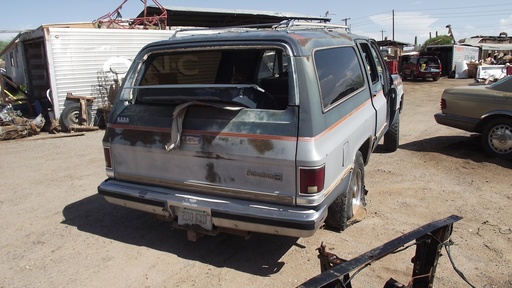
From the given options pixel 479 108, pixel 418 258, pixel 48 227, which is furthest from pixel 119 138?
pixel 479 108

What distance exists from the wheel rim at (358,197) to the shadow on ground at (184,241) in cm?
81

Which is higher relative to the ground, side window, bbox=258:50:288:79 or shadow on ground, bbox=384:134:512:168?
side window, bbox=258:50:288:79

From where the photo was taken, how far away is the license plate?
11.3 ft

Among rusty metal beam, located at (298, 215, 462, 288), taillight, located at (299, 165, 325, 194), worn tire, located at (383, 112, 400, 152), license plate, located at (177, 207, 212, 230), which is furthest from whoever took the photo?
worn tire, located at (383, 112, 400, 152)

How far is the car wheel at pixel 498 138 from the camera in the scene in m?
6.50

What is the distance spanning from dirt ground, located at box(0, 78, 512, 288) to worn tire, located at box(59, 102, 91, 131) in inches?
169

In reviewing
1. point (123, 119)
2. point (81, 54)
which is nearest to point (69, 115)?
point (81, 54)

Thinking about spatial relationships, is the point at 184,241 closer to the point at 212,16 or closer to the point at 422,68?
the point at 212,16

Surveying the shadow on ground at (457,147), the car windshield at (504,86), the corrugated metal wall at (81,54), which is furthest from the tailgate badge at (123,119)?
the corrugated metal wall at (81,54)

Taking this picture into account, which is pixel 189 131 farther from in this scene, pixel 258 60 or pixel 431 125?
pixel 431 125

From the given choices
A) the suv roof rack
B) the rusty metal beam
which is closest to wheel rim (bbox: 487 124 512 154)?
the suv roof rack

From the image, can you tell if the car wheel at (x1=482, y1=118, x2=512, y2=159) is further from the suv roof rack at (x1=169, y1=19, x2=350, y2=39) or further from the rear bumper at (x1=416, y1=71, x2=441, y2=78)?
the rear bumper at (x1=416, y1=71, x2=441, y2=78)

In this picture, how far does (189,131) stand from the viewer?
11.3 ft

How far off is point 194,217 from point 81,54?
927cm
